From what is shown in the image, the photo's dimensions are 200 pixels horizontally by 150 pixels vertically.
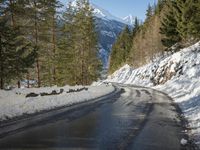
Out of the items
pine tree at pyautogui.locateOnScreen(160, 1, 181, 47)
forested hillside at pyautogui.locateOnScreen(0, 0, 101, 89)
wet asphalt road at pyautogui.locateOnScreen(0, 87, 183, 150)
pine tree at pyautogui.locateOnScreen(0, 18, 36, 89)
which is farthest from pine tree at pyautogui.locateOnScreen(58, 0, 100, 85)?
wet asphalt road at pyautogui.locateOnScreen(0, 87, 183, 150)

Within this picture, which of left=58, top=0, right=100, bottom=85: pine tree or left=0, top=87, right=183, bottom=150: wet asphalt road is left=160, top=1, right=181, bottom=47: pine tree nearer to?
left=58, top=0, right=100, bottom=85: pine tree

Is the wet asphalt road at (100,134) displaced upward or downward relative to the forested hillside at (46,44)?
downward

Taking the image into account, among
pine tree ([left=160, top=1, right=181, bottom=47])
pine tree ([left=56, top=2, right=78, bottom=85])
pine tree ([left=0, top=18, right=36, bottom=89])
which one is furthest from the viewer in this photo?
pine tree ([left=56, top=2, right=78, bottom=85])

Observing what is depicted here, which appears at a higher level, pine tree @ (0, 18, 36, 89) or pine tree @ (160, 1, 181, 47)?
pine tree @ (160, 1, 181, 47)

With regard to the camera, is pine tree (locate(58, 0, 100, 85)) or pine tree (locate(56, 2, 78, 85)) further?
pine tree (locate(58, 0, 100, 85))

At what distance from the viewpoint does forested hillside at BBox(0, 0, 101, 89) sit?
1181 inches

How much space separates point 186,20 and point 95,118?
30000mm

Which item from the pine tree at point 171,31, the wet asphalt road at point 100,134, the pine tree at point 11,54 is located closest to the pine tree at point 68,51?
the pine tree at point 171,31

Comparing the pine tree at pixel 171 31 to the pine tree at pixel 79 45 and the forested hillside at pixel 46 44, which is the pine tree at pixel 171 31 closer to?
the pine tree at pixel 79 45

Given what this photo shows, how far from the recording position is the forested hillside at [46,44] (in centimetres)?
3000

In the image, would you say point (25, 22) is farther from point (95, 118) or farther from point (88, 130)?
point (88, 130)

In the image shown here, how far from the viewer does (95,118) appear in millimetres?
Result: 14766

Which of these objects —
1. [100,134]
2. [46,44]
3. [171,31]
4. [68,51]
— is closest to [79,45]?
[68,51]

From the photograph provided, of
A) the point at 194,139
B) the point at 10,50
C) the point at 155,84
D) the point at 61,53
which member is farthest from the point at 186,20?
the point at 194,139
